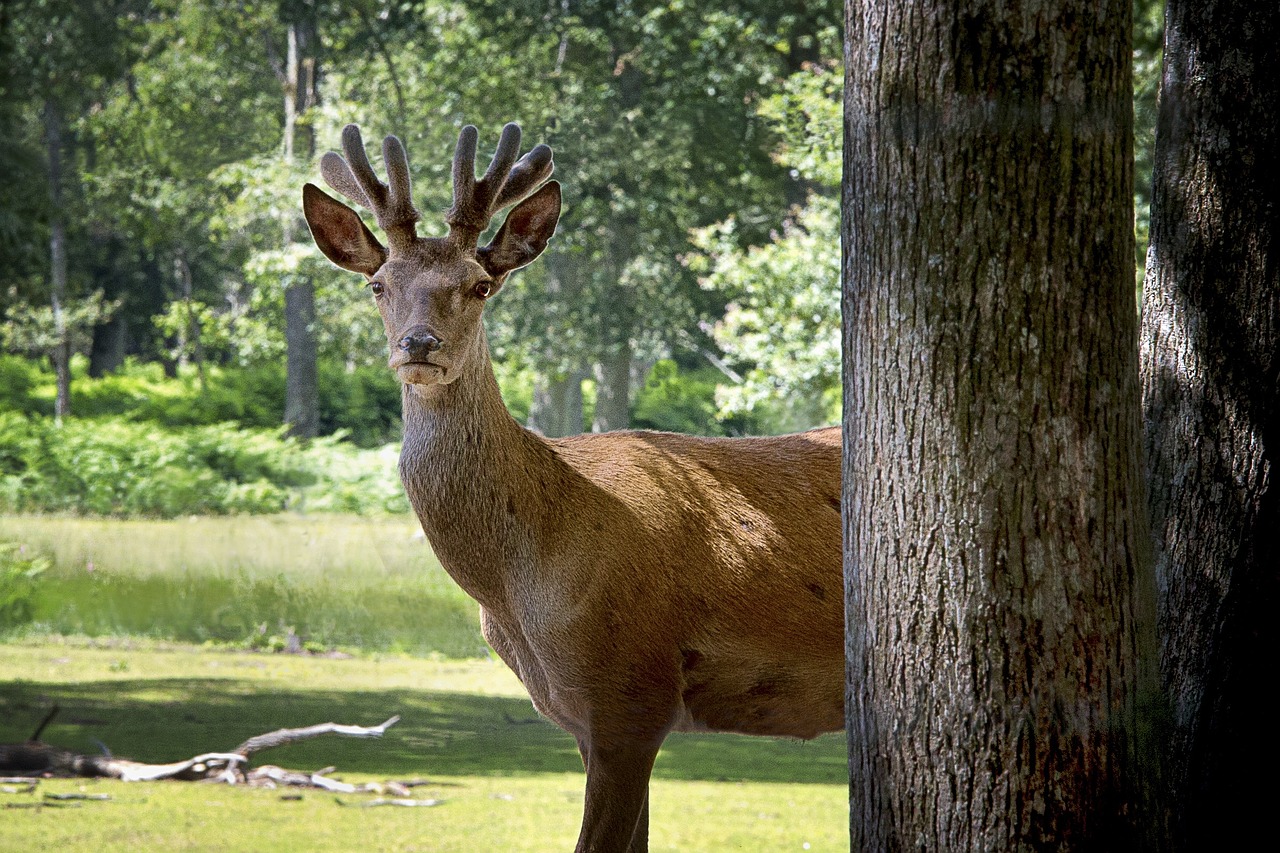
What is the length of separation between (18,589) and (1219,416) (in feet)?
28.9

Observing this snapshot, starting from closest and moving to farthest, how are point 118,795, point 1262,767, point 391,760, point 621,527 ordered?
point 1262,767 < point 621,527 < point 118,795 < point 391,760

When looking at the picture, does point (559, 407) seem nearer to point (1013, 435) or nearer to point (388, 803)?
point (388, 803)

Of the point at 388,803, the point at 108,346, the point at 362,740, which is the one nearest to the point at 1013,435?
the point at 388,803

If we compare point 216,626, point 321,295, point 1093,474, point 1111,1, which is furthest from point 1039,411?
point 321,295

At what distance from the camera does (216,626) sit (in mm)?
9758

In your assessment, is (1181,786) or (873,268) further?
(1181,786)

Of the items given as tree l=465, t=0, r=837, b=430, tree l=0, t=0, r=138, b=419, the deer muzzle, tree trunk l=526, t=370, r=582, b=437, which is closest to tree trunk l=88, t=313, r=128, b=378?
tree l=0, t=0, r=138, b=419

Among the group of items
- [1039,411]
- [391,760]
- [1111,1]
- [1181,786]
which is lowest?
[391,760]

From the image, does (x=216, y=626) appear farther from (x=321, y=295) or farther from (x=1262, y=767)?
(x=1262, y=767)

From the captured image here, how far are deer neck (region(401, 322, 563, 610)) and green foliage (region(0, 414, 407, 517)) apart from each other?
7952 mm

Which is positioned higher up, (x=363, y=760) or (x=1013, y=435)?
(x=1013, y=435)

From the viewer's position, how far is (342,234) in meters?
3.29

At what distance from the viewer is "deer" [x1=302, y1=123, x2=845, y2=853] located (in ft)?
9.98

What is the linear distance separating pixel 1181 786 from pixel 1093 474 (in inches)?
44.4
